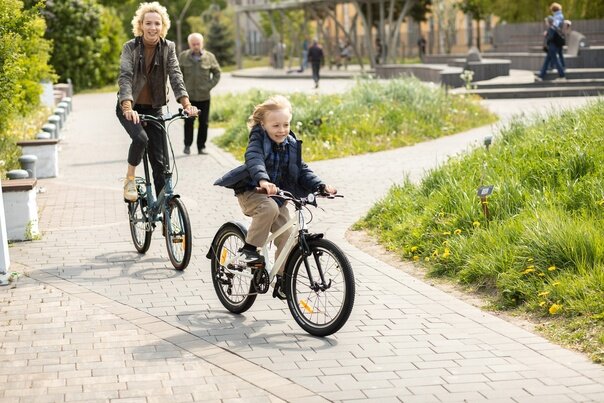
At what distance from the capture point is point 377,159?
15.9 meters

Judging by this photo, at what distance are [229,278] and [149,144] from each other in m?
2.25

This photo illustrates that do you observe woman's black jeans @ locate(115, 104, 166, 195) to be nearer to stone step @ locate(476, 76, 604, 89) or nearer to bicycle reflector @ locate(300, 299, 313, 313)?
bicycle reflector @ locate(300, 299, 313, 313)

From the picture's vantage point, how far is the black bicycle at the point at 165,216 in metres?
8.46

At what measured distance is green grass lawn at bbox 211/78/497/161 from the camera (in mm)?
17250

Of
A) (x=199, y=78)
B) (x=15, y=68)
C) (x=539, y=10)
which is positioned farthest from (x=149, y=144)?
(x=539, y=10)

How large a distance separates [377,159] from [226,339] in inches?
376

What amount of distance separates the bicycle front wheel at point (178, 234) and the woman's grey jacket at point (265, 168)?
5.09 ft

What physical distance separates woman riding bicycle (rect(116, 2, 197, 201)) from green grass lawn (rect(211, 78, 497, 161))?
22.8 ft

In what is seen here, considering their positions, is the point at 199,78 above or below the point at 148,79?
below

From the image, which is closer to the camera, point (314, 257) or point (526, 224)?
point (314, 257)

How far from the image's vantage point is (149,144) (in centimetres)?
913

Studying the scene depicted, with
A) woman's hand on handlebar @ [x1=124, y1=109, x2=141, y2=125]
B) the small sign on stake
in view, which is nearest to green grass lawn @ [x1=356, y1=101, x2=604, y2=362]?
the small sign on stake

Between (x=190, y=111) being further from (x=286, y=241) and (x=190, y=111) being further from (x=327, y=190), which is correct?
(x=327, y=190)

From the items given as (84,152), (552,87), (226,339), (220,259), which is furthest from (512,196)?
(552,87)
